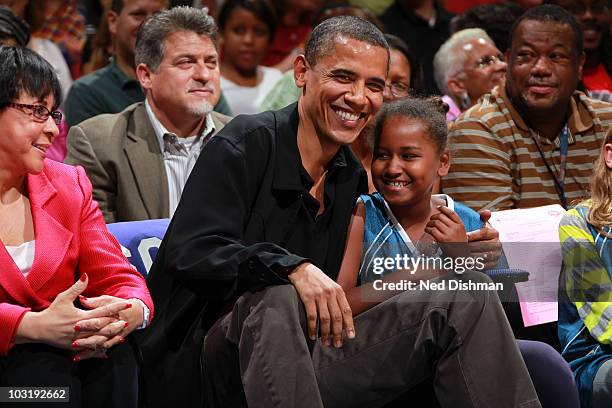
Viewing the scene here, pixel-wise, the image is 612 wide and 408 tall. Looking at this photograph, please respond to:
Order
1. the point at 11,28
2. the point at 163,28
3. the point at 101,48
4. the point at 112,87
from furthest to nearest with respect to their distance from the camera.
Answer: the point at 101,48 → the point at 112,87 → the point at 11,28 → the point at 163,28

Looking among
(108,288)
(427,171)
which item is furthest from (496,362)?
(108,288)

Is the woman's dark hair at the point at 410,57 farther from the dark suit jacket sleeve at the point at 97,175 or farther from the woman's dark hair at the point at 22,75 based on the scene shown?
the woman's dark hair at the point at 22,75

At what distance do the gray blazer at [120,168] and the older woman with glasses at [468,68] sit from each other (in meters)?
1.61

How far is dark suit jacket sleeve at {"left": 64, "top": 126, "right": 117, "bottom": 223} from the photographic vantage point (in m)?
3.77

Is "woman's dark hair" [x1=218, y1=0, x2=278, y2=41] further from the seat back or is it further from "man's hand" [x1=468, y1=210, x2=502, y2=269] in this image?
"man's hand" [x1=468, y1=210, x2=502, y2=269]

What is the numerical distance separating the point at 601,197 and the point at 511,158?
2.83 feet

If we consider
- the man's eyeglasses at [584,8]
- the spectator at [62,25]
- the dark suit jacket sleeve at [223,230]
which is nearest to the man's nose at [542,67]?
the man's eyeglasses at [584,8]

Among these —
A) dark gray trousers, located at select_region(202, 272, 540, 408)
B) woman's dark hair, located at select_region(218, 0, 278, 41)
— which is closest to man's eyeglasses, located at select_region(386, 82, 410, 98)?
woman's dark hair, located at select_region(218, 0, 278, 41)

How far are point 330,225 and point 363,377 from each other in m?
0.49

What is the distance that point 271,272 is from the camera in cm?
Result: 258

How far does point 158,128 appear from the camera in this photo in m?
3.97

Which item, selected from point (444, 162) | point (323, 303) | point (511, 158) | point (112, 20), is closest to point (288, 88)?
point (112, 20)

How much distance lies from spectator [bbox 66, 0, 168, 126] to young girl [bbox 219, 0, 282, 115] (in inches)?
26.4

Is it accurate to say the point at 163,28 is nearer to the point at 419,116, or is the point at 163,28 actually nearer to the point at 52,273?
the point at 419,116
